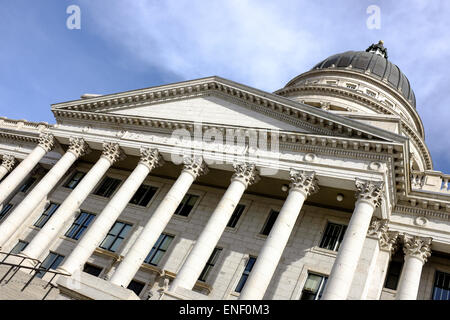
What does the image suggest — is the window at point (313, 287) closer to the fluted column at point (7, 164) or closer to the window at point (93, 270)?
the window at point (93, 270)

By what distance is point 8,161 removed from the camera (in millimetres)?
34906

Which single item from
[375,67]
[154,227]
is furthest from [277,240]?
[375,67]

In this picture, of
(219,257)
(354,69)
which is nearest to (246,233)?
(219,257)

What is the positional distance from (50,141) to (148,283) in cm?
1397

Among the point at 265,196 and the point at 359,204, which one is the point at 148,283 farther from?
the point at 359,204

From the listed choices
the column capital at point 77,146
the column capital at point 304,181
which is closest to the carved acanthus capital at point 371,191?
the column capital at point 304,181

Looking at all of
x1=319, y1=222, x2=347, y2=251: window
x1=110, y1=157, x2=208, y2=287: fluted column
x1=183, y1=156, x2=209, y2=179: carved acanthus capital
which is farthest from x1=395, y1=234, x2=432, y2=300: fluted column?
x1=110, y1=157, x2=208, y2=287: fluted column

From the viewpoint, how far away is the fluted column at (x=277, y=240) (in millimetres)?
15781

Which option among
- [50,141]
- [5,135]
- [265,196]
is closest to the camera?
[265,196]

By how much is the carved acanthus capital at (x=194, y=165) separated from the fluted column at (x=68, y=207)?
244 inches

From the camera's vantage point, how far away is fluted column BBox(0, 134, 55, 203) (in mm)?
26047

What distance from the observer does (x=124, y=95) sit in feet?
86.7

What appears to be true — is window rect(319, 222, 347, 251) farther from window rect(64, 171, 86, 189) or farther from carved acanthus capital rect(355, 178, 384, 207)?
window rect(64, 171, 86, 189)
